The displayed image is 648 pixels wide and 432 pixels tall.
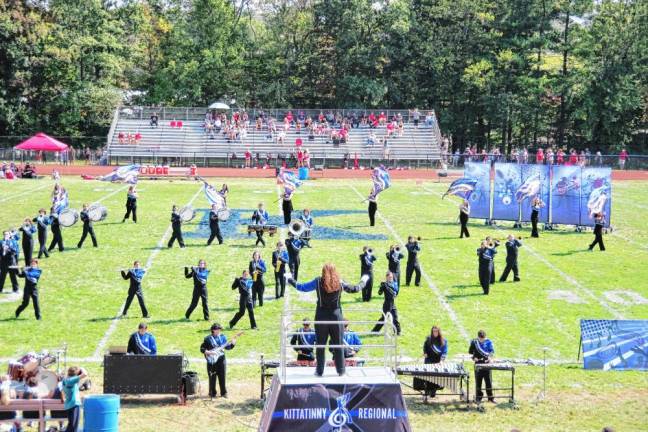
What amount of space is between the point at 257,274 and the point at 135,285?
299 centimetres

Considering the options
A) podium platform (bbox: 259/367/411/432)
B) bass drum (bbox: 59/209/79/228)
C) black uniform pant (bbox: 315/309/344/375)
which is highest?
black uniform pant (bbox: 315/309/344/375)

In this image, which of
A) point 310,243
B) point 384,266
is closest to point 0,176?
point 310,243

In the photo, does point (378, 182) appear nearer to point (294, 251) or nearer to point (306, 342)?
point (294, 251)

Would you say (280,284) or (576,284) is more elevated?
(280,284)

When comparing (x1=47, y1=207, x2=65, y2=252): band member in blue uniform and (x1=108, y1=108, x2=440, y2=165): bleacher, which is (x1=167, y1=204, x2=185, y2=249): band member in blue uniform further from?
(x1=108, y1=108, x2=440, y2=165): bleacher

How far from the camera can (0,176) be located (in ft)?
169

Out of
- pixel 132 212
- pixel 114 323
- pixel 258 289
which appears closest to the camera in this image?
pixel 114 323

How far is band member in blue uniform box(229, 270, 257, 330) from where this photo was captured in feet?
67.0

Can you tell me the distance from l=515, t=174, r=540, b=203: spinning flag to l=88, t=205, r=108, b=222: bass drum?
16109mm

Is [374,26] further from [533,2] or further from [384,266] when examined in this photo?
[384,266]

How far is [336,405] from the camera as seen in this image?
418 inches

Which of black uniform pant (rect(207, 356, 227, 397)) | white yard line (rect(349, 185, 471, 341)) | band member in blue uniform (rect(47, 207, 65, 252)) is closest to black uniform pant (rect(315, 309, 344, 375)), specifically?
black uniform pant (rect(207, 356, 227, 397))

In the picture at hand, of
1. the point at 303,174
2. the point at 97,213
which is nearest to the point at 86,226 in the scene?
the point at 97,213

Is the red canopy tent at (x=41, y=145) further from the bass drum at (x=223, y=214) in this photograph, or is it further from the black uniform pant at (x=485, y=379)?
the black uniform pant at (x=485, y=379)
